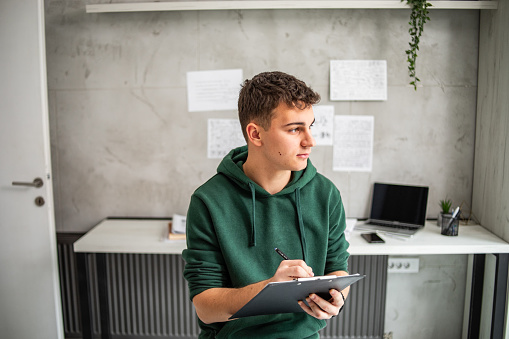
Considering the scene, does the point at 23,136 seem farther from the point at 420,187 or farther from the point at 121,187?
the point at 420,187

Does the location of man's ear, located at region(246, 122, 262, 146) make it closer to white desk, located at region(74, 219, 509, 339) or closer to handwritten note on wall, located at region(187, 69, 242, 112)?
white desk, located at region(74, 219, 509, 339)

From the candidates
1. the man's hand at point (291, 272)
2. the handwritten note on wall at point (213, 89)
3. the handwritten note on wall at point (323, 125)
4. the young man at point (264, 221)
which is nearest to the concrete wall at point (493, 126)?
the handwritten note on wall at point (323, 125)

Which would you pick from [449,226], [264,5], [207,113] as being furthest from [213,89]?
[449,226]

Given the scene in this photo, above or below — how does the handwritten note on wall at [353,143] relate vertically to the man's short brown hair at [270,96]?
below

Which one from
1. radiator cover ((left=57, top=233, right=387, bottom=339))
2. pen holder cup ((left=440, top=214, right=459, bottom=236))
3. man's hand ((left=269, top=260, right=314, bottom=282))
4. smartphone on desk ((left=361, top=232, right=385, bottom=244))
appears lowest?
radiator cover ((left=57, top=233, right=387, bottom=339))

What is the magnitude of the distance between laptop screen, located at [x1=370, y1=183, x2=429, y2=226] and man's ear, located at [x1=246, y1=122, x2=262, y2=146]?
1.34 m

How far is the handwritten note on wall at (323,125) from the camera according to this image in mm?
2221

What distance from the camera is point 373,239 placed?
1919 millimetres

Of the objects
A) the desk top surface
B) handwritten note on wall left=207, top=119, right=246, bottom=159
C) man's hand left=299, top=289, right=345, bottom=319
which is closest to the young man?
man's hand left=299, top=289, right=345, bottom=319

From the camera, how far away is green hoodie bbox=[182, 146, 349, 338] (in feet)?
3.75

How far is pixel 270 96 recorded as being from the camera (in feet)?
3.53

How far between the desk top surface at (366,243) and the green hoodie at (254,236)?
2.22ft

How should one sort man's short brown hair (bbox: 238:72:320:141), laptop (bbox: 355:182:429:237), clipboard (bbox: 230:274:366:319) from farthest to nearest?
laptop (bbox: 355:182:429:237) < man's short brown hair (bbox: 238:72:320:141) < clipboard (bbox: 230:274:366:319)

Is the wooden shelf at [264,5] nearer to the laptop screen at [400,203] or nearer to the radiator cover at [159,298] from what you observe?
the laptop screen at [400,203]
